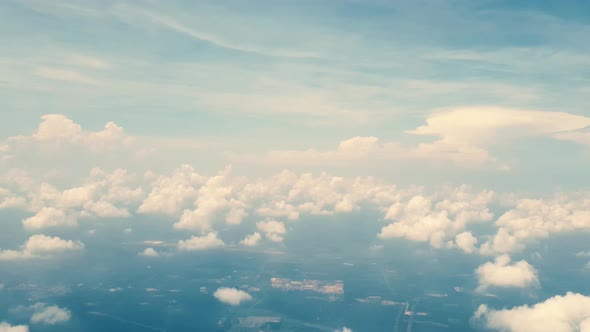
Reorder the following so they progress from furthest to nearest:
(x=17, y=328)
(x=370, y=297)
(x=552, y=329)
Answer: (x=370, y=297), (x=552, y=329), (x=17, y=328)

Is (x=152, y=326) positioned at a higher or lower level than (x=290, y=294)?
lower

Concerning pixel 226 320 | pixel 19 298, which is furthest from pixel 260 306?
pixel 19 298

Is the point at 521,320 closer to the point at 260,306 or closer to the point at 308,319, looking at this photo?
the point at 308,319

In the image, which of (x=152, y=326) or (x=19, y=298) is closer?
(x=152, y=326)

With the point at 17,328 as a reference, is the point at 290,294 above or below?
above

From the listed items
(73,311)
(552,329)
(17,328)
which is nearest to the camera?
(17,328)

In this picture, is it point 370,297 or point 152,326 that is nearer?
point 152,326

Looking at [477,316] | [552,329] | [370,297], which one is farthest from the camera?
[370,297]

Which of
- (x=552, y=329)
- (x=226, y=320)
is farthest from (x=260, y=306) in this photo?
(x=552, y=329)

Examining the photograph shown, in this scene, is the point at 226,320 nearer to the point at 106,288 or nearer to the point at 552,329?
the point at 106,288
